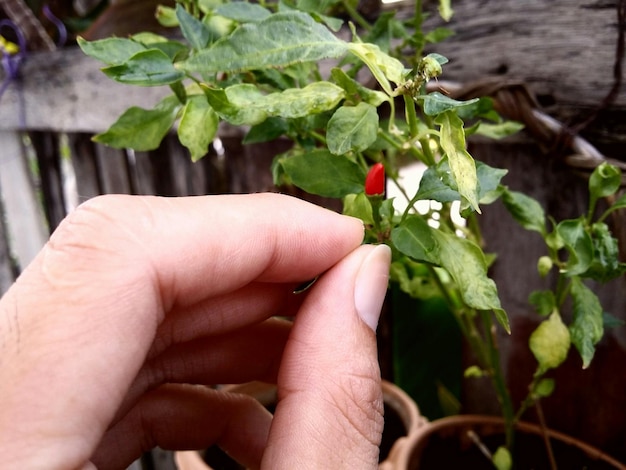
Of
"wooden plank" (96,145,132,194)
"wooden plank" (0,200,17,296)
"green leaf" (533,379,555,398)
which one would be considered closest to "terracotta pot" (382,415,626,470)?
"green leaf" (533,379,555,398)

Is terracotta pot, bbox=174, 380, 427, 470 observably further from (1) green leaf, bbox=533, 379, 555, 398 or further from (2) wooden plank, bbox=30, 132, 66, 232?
(2) wooden plank, bbox=30, 132, 66, 232

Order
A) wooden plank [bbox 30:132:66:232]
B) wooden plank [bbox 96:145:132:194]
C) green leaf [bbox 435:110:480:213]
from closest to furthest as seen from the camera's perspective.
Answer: green leaf [bbox 435:110:480:213] < wooden plank [bbox 96:145:132:194] < wooden plank [bbox 30:132:66:232]

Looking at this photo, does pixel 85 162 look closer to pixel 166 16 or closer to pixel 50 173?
pixel 50 173

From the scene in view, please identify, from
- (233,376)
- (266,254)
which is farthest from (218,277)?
(233,376)

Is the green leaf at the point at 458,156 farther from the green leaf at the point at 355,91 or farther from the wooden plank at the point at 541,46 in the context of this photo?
the wooden plank at the point at 541,46

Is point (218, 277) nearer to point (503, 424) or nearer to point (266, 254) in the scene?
point (266, 254)

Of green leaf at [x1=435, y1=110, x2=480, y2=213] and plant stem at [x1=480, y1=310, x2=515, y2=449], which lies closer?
green leaf at [x1=435, y1=110, x2=480, y2=213]
